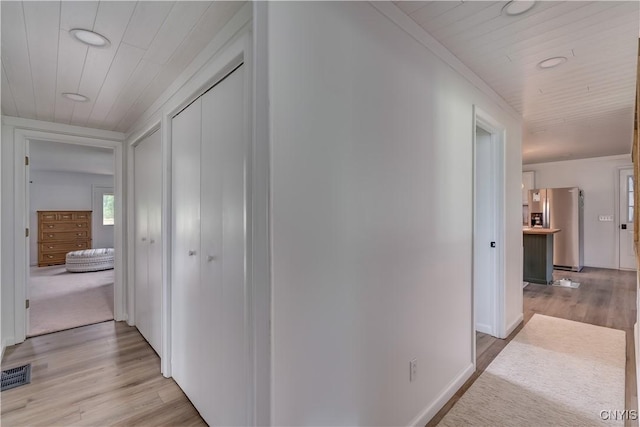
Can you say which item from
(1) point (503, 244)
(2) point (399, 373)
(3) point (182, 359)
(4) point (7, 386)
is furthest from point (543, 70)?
(4) point (7, 386)

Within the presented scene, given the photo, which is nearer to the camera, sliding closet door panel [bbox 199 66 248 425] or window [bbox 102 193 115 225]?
sliding closet door panel [bbox 199 66 248 425]

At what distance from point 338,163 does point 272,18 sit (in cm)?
60

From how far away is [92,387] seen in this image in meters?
2.23

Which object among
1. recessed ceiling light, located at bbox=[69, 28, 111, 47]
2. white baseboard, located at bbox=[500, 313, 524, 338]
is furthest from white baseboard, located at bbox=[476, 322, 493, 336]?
recessed ceiling light, located at bbox=[69, 28, 111, 47]

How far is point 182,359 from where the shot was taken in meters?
2.17

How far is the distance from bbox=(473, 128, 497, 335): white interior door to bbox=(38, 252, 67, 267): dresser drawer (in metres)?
9.23

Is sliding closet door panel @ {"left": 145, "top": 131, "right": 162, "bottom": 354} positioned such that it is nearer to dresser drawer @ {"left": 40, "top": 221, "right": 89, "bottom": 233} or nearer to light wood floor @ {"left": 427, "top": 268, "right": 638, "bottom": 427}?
light wood floor @ {"left": 427, "top": 268, "right": 638, "bottom": 427}

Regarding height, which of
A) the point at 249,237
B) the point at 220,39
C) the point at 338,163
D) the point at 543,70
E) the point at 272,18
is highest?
the point at 543,70

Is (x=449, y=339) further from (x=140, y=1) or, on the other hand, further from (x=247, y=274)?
(x=140, y=1)

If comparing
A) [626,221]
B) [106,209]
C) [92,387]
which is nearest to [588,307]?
[626,221]

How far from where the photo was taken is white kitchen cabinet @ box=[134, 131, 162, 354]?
8.59 ft

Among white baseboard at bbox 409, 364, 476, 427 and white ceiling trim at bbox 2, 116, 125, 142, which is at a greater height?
white ceiling trim at bbox 2, 116, 125, 142

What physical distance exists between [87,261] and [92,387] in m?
5.34

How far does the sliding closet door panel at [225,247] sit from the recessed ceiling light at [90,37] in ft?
1.88
